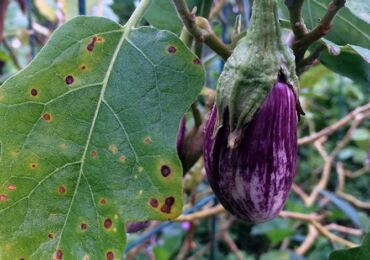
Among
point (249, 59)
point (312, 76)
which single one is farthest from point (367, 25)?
point (312, 76)

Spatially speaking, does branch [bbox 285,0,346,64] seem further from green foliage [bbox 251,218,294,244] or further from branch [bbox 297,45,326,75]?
green foliage [bbox 251,218,294,244]

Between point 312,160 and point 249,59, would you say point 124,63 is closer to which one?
point 249,59

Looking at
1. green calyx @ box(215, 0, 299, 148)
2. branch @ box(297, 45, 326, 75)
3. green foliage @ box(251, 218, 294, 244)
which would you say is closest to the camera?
green calyx @ box(215, 0, 299, 148)

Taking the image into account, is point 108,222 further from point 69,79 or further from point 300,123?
point 300,123

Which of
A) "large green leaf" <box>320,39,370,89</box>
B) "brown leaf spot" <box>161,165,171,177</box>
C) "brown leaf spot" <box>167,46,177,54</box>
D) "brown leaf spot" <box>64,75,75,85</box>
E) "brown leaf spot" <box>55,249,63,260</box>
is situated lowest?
"brown leaf spot" <box>55,249,63,260</box>

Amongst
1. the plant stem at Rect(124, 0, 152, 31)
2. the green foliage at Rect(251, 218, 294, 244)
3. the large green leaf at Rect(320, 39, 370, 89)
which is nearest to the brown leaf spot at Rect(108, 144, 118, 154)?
the plant stem at Rect(124, 0, 152, 31)

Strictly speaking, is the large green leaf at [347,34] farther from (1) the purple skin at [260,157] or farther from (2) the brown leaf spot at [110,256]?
(2) the brown leaf spot at [110,256]

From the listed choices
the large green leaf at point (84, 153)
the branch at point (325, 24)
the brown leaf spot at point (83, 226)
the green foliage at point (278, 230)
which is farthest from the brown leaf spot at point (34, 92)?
the green foliage at point (278, 230)
